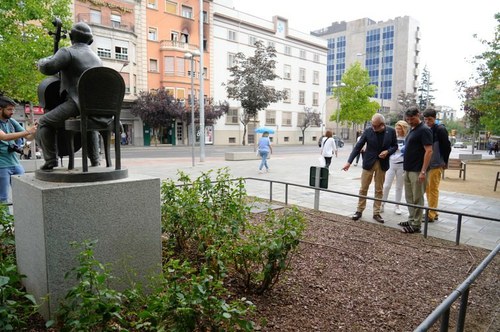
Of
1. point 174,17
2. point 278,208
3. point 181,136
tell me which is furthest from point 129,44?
point 278,208

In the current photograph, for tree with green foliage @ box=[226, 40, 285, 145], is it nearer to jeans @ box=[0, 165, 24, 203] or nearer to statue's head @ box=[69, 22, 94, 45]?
jeans @ box=[0, 165, 24, 203]

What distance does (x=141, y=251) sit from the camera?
3.32 m

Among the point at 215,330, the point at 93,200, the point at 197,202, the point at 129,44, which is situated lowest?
the point at 215,330

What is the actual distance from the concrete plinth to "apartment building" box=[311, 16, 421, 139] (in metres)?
78.7

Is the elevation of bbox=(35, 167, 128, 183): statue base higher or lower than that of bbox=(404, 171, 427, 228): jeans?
higher

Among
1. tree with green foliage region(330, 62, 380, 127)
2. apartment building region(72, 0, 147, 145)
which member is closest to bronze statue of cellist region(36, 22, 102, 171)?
apartment building region(72, 0, 147, 145)

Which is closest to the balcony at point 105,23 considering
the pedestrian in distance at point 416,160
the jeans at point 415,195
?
the pedestrian in distance at point 416,160

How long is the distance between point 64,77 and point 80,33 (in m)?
0.47

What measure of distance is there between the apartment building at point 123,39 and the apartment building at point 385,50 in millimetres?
49053

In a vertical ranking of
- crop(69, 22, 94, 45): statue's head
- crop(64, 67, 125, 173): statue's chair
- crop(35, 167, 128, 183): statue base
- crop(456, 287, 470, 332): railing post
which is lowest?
crop(456, 287, 470, 332): railing post

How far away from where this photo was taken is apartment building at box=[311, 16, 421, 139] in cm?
8888

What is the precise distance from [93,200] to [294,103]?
182 feet

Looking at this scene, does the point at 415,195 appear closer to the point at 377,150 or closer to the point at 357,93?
the point at 377,150

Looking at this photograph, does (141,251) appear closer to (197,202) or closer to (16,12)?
(197,202)
